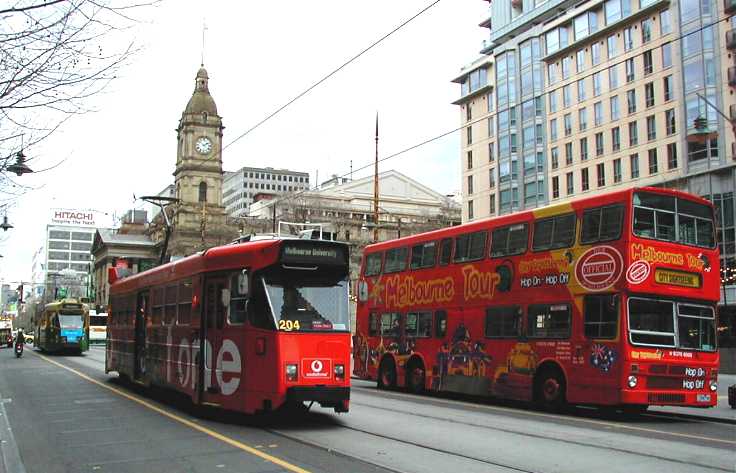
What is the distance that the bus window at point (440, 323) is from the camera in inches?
802

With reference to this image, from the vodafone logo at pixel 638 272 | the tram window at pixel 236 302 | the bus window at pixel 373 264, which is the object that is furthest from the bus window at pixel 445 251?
the tram window at pixel 236 302

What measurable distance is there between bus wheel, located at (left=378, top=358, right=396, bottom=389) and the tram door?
9.33 m

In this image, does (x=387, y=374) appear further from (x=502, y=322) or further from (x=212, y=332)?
(x=212, y=332)

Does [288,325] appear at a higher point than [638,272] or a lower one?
lower

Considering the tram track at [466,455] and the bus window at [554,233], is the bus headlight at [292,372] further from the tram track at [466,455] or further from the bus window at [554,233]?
the bus window at [554,233]

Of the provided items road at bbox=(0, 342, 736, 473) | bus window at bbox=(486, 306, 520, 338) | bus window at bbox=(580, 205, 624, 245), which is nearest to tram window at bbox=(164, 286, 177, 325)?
road at bbox=(0, 342, 736, 473)

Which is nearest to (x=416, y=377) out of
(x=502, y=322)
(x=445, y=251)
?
(x=445, y=251)

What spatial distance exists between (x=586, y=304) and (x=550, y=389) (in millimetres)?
2161

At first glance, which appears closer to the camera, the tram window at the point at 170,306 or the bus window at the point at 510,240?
the tram window at the point at 170,306

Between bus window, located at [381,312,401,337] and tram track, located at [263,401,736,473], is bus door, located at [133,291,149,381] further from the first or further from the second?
bus window, located at [381,312,401,337]

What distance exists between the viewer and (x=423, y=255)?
2153cm

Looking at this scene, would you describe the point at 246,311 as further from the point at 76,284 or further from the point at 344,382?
the point at 76,284

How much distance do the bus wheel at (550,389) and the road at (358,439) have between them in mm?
374

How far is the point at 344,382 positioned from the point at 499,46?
5850 centimetres
